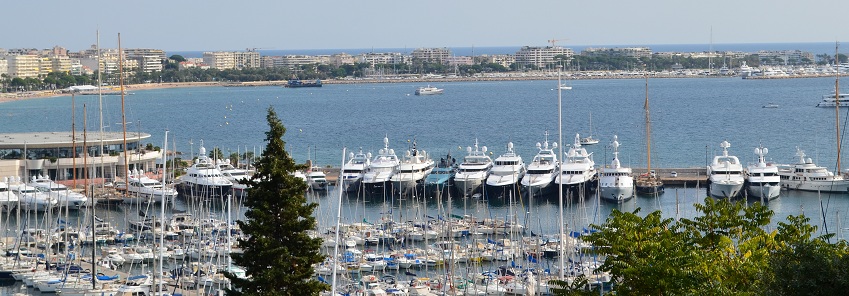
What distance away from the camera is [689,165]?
160 ft

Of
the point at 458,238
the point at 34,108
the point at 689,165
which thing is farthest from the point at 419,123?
the point at 458,238

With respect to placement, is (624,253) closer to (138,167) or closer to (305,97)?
(138,167)

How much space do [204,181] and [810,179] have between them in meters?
19.3

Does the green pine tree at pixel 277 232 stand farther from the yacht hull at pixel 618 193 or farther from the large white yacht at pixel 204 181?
the large white yacht at pixel 204 181

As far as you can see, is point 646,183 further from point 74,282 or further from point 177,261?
point 74,282

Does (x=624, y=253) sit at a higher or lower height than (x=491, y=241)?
higher

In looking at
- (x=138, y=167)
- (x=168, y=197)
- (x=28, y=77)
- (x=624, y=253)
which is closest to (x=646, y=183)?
(x=168, y=197)

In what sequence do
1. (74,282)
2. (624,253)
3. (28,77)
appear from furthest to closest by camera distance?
(28,77), (74,282), (624,253)

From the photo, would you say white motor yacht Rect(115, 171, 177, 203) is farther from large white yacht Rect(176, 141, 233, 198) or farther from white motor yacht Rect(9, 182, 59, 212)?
white motor yacht Rect(9, 182, 59, 212)

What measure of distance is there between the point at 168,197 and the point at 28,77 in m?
100

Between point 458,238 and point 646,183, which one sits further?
point 646,183

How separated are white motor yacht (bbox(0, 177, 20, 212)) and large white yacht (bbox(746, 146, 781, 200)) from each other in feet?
71.8

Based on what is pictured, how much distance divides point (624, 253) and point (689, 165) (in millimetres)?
37487

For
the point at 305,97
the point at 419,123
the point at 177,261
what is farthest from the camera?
the point at 305,97
